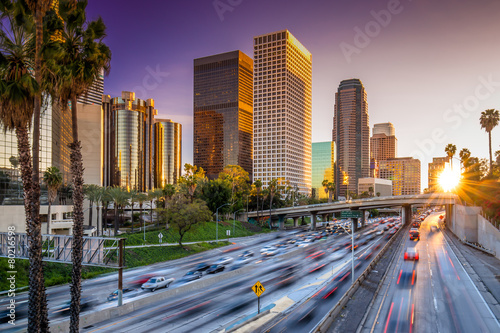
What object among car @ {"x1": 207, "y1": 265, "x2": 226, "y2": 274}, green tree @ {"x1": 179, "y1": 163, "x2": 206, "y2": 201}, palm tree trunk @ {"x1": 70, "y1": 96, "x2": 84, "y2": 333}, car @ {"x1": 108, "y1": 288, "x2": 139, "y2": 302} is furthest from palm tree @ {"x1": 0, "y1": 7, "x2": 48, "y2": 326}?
green tree @ {"x1": 179, "y1": 163, "x2": 206, "y2": 201}

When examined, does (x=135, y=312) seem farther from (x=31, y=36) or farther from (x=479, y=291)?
(x=479, y=291)

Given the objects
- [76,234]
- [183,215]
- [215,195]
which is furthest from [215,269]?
[215,195]

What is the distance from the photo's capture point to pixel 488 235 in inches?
2018

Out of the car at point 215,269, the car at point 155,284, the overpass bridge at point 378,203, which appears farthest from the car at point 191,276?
the overpass bridge at point 378,203

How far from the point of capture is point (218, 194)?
8594 centimetres

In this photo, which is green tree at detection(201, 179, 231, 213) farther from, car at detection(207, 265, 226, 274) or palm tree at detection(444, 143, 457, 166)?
palm tree at detection(444, 143, 457, 166)

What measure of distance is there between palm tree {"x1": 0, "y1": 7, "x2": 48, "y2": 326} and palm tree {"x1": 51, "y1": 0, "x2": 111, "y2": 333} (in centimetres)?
124

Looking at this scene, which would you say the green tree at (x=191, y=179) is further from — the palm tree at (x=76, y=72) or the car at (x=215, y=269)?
the palm tree at (x=76, y=72)

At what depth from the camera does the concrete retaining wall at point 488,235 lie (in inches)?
1807

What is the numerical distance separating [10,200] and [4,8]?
157 feet

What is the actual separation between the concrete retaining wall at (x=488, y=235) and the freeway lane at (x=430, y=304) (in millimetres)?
8186

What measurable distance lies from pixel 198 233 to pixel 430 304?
169 feet

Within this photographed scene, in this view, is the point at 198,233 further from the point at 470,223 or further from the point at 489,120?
the point at 489,120

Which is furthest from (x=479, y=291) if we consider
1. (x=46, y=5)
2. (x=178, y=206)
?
(x=178, y=206)
